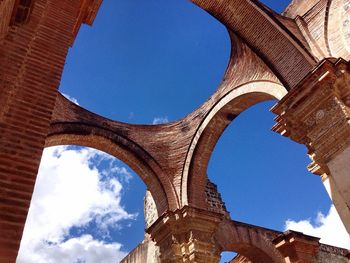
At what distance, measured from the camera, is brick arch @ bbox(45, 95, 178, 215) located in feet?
26.6

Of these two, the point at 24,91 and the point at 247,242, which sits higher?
the point at 247,242

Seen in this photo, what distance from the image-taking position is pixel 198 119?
352 inches

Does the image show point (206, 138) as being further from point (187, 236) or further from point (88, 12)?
point (88, 12)

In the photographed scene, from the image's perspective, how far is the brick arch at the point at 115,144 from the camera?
8117mm

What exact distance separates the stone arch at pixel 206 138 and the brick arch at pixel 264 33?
167 cm

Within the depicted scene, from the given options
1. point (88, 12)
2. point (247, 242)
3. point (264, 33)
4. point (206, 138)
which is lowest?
point (88, 12)

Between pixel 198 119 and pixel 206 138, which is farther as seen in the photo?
pixel 198 119

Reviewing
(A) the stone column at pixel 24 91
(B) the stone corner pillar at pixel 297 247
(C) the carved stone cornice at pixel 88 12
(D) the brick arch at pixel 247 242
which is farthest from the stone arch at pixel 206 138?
(A) the stone column at pixel 24 91

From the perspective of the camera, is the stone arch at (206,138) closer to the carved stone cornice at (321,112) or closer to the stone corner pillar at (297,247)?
the stone corner pillar at (297,247)

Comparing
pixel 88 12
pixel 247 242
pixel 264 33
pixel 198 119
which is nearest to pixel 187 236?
pixel 198 119

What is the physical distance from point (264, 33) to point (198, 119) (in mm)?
3452

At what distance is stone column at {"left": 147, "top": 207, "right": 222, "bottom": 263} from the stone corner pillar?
1.81 m

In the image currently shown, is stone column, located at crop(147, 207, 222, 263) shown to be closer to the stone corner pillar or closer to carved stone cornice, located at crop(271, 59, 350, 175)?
the stone corner pillar

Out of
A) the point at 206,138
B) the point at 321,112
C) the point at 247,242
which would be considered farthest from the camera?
the point at 247,242
